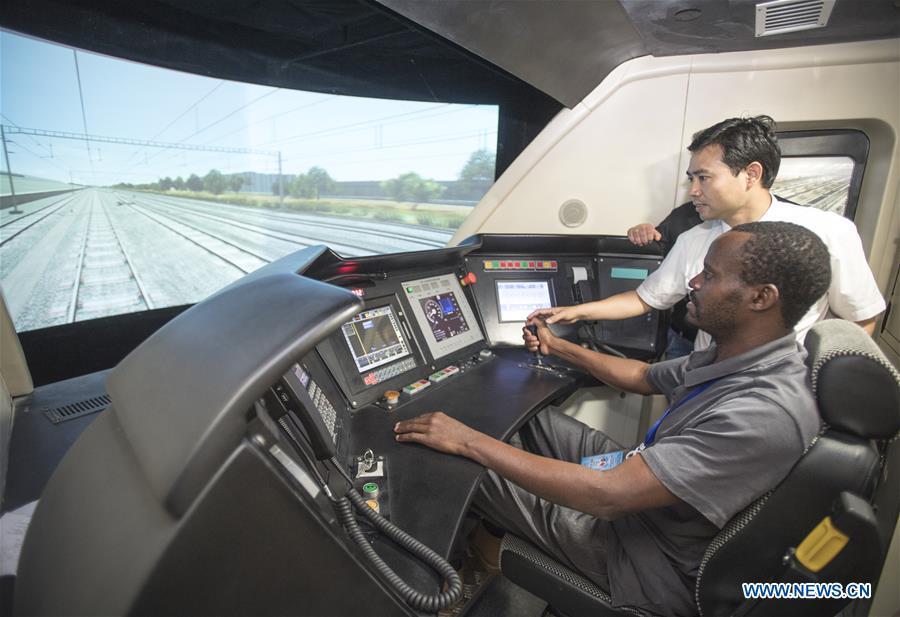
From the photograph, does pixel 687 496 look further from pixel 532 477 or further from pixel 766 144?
pixel 766 144

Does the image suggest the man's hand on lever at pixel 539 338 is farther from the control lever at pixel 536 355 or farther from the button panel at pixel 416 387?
the button panel at pixel 416 387

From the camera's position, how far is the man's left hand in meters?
1.17

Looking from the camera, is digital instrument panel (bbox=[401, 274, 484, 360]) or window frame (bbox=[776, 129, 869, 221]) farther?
window frame (bbox=[776, 129, 869, 221])

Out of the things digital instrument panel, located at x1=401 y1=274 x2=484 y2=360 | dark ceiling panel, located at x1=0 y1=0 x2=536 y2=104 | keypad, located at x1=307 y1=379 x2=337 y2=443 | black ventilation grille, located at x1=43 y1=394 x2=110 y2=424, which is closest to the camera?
keypad, located at x1=307 y1=379 x2=337 y2=443

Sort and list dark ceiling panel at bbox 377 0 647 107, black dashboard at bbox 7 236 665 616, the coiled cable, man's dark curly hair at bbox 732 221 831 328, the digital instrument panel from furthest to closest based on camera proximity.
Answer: the digital instrument panel
dark ceiling panel at bbox 377 0 647 107
man's dark curly hair at bbox 732 221 831 328
the coiled cable
black dashboard at bbox 7 236 665 616

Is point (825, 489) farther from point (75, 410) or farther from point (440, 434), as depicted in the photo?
point (75, 410)

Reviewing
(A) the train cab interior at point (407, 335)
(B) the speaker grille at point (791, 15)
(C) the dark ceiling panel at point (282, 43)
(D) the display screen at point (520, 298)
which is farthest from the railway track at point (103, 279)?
(B) the speaker grille at point (791, 15)

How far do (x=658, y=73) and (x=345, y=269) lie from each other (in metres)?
2.00

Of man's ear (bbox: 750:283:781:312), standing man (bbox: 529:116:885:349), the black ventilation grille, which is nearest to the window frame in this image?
standing man (bbox: 529:116:885:349)

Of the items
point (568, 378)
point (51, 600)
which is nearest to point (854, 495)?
point (568, 378)

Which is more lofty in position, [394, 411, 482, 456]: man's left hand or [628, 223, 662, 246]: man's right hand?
[628, 223, 662, 246]: man's right hand

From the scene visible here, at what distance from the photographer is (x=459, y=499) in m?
1.01

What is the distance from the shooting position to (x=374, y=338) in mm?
1580

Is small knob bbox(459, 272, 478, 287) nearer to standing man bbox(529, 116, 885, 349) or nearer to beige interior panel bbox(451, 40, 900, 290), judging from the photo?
beige interior panel bbox(451, 40, 900, 290)
